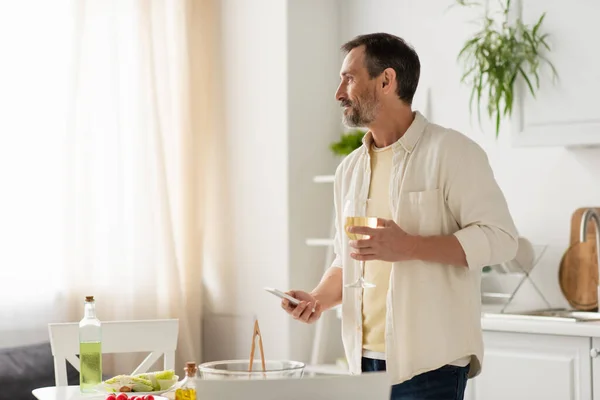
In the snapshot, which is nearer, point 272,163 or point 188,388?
point 188,388

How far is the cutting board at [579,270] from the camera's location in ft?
11.6

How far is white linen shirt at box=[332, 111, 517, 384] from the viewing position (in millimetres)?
2246

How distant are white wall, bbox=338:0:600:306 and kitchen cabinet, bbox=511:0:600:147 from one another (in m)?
0.08

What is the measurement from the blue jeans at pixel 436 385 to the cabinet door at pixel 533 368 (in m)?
0.95

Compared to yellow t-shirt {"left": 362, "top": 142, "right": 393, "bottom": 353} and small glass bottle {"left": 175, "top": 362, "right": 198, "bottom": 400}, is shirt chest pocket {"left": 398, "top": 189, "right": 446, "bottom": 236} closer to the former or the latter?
yellow t-shirt {"left": 362, "top": 142, "right": 393, "bottom": 353}

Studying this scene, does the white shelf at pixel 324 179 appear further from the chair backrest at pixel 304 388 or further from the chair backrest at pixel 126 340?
the chair backrest at pixel 304 388

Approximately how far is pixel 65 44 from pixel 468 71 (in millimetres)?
1770

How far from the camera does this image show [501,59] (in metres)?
3.66

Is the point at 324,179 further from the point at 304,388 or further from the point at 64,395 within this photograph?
the point at 304,388

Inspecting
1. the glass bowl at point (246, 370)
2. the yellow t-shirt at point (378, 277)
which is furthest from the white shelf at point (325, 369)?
the glass bowl at point (246, 370)

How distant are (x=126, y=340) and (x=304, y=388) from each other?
4.52 feet

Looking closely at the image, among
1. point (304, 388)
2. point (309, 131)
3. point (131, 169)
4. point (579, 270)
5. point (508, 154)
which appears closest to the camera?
point (304, 388)

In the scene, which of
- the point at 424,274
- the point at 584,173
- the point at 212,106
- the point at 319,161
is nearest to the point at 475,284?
the point at 424,274

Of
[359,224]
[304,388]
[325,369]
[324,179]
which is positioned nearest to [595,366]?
[359,224]
